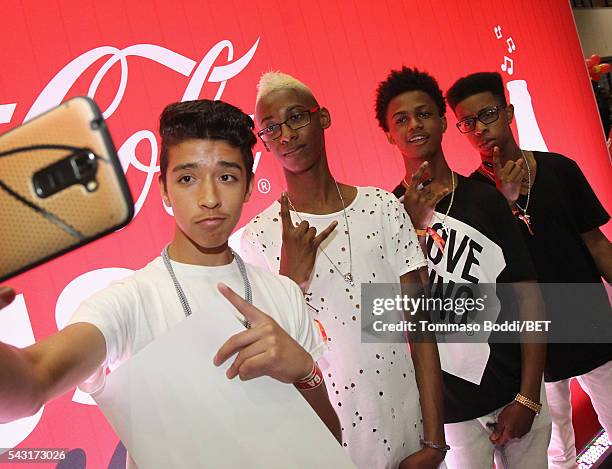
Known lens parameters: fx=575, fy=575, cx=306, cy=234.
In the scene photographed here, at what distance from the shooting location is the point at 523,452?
6.48 feet

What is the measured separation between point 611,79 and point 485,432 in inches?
214

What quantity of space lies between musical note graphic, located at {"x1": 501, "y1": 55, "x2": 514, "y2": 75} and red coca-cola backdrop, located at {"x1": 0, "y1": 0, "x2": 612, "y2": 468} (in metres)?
0.19

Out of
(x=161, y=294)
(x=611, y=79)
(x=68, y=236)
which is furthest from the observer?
(x=611, y=79)

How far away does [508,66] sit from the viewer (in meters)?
3.19

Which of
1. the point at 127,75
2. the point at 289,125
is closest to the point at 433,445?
the point at 289,125

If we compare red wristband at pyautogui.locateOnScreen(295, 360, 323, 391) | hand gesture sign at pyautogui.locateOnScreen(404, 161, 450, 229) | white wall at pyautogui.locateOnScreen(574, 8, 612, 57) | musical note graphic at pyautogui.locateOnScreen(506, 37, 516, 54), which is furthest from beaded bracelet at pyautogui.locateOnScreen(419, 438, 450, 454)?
white wall at pyautogui.locateOnScreen(574, 8, 612, 57)

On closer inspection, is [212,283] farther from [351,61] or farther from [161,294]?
[351,61]

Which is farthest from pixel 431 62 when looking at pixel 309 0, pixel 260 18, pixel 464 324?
pixel 464 324

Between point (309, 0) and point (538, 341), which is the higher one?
point (309, 0)

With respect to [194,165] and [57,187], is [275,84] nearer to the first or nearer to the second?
[194,165]

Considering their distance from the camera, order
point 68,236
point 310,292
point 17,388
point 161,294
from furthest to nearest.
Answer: point 310,292, point 161,294, point 17,388, point 68,236

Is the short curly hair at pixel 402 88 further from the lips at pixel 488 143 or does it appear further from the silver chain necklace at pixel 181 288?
the silver chain necklace at pixel 181 288

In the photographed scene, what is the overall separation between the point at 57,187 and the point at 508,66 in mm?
3017

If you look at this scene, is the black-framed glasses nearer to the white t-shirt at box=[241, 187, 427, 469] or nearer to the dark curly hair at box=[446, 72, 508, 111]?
the dark curly hair at box=[446, 72, 508, 111]
